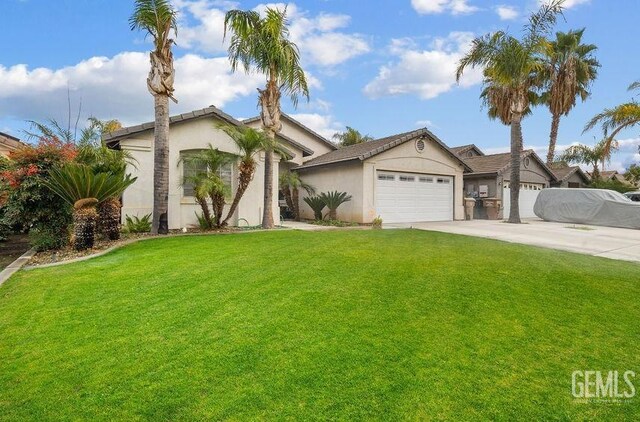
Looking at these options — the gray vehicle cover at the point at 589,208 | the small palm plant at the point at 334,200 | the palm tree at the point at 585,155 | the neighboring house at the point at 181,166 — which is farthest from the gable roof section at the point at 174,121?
the palm tree at the point at 585,155

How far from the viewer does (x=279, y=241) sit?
370 inches

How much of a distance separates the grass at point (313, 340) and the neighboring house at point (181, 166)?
6.44 metres

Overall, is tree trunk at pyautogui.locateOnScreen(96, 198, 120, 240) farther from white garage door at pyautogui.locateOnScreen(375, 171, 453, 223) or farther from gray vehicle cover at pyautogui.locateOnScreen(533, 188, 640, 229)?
gray vehicle cover at pyautogui.locateOnScreen(533, 188, 640, 229)

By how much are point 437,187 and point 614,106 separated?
959cm

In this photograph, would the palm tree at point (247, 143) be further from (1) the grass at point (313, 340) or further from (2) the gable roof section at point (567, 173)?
(2) the gable roof section at point (567, 173)

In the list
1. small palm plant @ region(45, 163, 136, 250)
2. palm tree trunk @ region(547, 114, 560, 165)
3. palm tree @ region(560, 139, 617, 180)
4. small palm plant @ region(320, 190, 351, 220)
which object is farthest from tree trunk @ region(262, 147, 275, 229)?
palm tree @ region(560, 139, 617, 180)

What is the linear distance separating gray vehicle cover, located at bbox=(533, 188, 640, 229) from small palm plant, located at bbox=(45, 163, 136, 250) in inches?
814

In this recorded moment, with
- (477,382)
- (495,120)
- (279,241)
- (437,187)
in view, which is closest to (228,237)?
(279,241)

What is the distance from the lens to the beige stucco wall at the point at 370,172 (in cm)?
1653

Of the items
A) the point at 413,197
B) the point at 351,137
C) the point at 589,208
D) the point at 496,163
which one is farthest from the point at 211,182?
the point at 496,163

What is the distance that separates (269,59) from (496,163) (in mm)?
17161

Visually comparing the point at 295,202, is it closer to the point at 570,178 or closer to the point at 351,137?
the point at 351,137

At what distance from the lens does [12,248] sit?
10.2 meters

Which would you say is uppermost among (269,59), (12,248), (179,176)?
(269,59)
